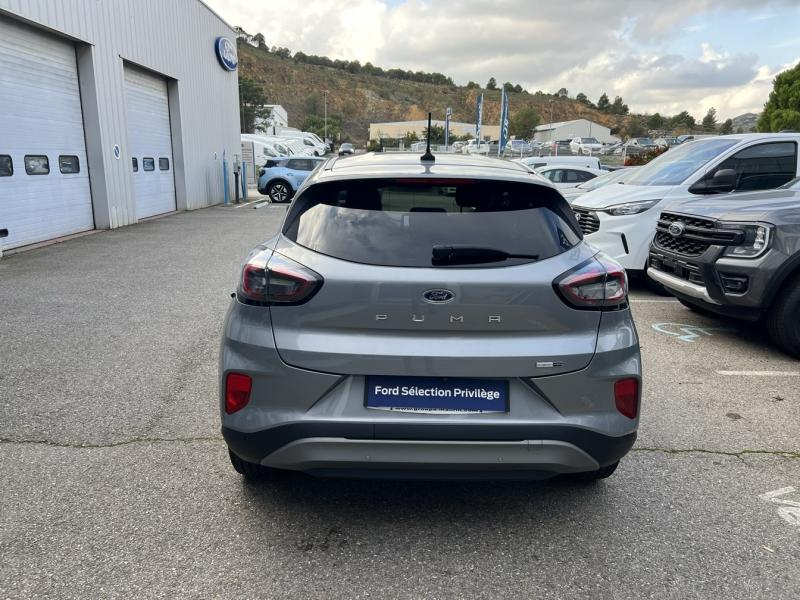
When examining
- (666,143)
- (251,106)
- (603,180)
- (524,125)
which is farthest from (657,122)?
(603,180)

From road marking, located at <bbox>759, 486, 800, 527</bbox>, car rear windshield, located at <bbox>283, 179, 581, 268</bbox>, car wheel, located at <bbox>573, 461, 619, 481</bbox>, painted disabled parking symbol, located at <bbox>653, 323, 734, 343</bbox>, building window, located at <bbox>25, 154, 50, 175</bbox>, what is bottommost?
road marking, located at <bbox>759, 486, 800, 527</bbox>

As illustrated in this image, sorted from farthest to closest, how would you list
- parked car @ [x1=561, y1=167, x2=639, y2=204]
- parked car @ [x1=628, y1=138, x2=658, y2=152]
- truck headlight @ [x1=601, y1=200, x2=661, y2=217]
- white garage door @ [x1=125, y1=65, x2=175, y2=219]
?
1. parked car @ [x1=628, y1=138, x2=658, y2=152]
2. white garage door @ [x1=125, y1=65, x2=175, y2=219]
3. parked car @ [x1=561, y1=167, x2=639, y2=204]
4. truck headlight @ [x1=601, y1=200, x2=661, y2=217]

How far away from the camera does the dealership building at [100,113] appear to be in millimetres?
9938

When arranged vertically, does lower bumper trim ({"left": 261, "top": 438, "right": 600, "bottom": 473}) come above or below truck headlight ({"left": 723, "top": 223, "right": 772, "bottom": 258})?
below

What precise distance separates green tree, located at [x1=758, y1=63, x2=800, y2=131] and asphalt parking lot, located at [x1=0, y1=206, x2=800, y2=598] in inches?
1279

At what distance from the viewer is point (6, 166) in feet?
31.7

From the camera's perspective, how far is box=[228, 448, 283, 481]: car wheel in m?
2.86

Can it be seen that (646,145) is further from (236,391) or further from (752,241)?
(236,391)

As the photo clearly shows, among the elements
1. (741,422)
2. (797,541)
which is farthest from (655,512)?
(741,422)

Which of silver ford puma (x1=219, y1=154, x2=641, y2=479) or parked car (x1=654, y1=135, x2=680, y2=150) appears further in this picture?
parked car (x1=654, y1=135, x2=680, y2=150)

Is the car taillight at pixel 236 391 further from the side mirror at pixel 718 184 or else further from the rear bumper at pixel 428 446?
the side mirror at pixel 718 184

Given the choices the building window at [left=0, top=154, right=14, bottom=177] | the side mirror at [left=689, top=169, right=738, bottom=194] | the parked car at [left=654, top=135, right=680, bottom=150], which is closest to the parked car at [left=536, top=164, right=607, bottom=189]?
the side mirror at [left=689, top=169, right=738, bottom=194]

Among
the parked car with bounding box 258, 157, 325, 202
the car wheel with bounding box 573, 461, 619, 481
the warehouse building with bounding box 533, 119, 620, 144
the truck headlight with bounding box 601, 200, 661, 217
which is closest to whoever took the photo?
the car wheel with bounding box 573, 461, 619, 481

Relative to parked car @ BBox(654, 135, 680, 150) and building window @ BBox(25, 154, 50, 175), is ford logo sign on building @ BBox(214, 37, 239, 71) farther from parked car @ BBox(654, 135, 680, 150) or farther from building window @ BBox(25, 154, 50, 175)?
parked car @ BBox(654, 135, 680, 150)
